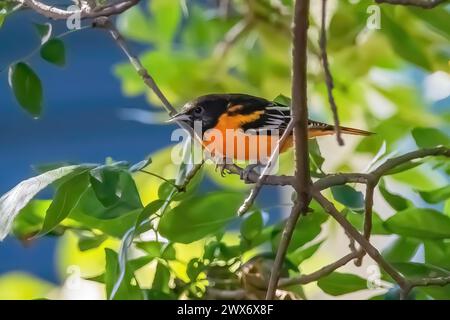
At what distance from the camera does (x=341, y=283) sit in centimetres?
69

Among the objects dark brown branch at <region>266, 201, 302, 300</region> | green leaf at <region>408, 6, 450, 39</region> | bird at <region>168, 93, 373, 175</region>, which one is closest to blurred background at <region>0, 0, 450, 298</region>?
green leaf at <region>408, 6, 450, 39</region>

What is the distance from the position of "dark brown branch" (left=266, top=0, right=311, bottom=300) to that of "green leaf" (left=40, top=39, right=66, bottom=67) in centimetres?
23

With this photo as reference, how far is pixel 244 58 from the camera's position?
3.66 ft

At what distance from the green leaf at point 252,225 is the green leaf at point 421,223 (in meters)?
0.10

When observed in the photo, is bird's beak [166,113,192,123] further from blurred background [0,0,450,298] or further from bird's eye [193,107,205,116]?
blurred background [0,0,450,298]

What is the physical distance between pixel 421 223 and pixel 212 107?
0.18 metres

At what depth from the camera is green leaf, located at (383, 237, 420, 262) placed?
2.38ft

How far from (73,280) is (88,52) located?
1555mm

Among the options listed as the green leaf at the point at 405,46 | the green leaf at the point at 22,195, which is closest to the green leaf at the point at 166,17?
the green leaf at the point at 405,46

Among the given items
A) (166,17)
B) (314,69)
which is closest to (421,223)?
(314,69)

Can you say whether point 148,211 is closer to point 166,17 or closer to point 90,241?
point 90,241

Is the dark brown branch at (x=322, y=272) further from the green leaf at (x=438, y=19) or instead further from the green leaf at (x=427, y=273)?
the green leaf at (x=438, y=19)
